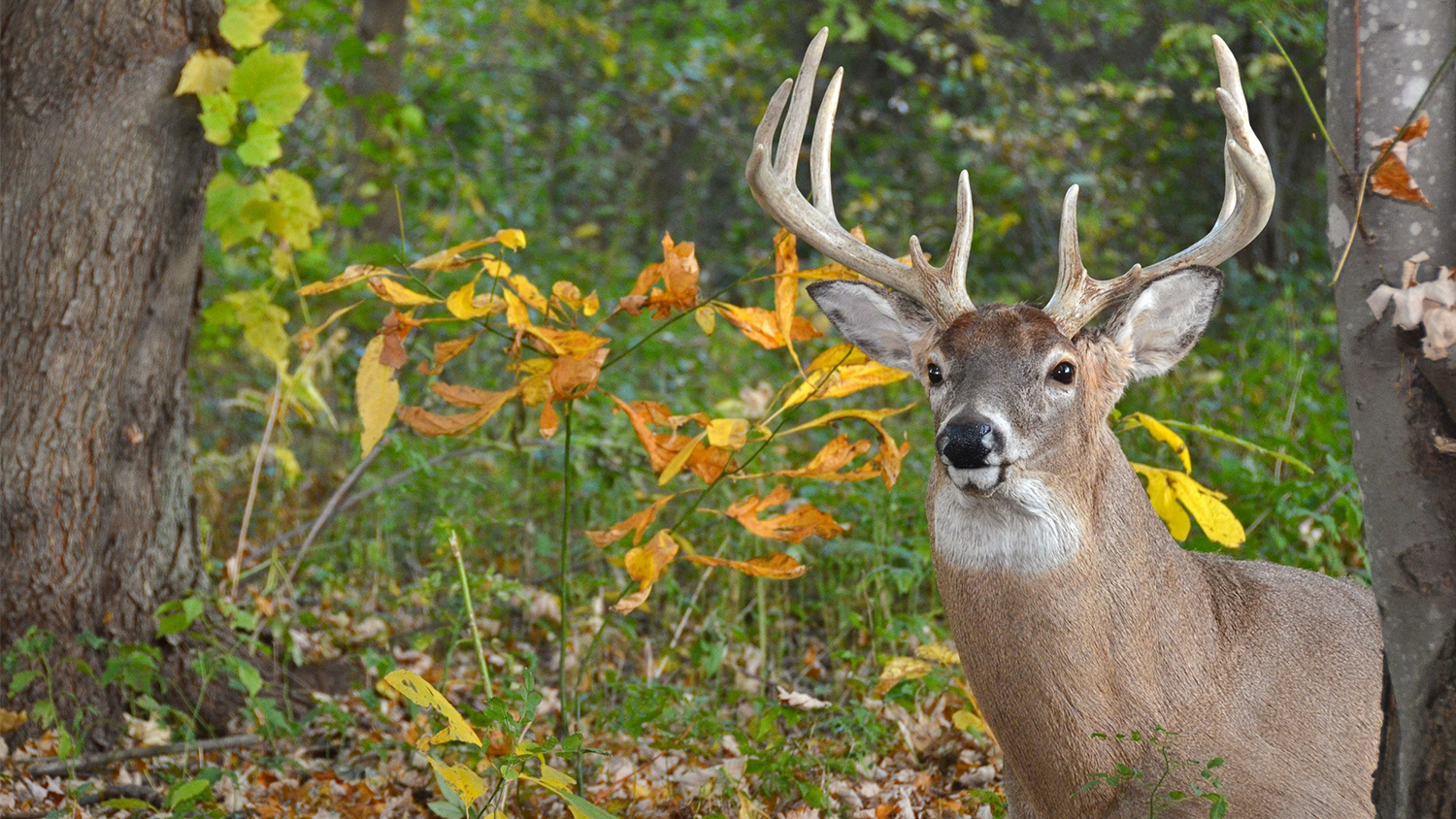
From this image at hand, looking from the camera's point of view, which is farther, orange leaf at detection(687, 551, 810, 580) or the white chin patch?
orange leaf at detection(687, 551, 810, 580)

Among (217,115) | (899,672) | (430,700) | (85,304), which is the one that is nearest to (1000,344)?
(899,672)

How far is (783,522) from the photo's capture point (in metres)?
3.71

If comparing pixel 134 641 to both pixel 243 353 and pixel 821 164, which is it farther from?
pixel 243 353

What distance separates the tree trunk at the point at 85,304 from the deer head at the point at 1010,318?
2.23 metres

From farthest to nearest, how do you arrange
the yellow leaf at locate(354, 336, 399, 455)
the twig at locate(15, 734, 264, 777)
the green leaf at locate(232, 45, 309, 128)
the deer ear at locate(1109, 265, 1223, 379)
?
the green leaf at locate(232, 45, 309, 128), the twig at locate(15, 734, 264, 777), the yellow leaf at locate(354, 336, 399, 455), the deer ear at locate(1109, 265, 1223, 379)

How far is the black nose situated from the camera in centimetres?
305

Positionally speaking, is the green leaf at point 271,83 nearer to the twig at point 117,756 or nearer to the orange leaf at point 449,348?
the orange leaf at point 449,348

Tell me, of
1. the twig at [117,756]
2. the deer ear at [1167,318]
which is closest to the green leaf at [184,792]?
the twig at [117,756]

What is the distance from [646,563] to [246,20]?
2402 mm

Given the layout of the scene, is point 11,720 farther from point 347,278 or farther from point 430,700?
point 430,700

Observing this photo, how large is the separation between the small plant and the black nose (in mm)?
646

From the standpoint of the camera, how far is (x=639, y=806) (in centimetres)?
398

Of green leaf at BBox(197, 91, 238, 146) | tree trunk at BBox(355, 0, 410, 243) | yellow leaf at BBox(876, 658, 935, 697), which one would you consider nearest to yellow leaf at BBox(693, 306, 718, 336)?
yellow leaf at BBox(876, 658, 935, 697)

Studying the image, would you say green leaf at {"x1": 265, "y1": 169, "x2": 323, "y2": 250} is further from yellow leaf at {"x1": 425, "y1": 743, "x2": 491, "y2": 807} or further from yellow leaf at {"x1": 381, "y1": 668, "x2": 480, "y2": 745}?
yellow leaf at {"x1": 425, "y1": 743, "x2": 491, "y2": 807}
